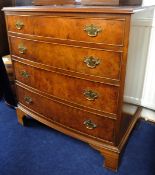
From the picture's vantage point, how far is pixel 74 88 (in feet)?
4.34

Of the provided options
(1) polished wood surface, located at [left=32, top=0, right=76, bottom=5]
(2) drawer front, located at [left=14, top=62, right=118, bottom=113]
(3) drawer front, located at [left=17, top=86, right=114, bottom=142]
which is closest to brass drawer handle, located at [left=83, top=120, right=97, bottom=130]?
(3) drawer front, located at [left=17, top=86, right=114, bottom=142]

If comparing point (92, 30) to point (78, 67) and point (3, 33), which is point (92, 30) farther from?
point (3, 33)

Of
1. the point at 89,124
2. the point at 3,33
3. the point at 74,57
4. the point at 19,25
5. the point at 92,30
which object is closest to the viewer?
the point at 92,30

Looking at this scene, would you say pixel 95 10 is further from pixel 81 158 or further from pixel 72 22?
pixel 81 158

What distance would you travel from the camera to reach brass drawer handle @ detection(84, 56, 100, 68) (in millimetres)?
1156

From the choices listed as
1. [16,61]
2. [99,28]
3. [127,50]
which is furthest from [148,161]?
[16,61]

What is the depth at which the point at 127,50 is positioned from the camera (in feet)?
3.45

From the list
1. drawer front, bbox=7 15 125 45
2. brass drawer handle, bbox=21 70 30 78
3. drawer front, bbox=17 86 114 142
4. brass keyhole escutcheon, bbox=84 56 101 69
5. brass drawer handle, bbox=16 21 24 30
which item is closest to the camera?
drawer front, bbox=7 15 125 45

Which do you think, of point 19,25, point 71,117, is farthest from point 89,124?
point 19,25

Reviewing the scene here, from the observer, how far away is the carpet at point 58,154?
141 cm

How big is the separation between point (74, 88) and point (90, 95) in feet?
0.39

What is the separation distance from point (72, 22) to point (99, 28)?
17 cm

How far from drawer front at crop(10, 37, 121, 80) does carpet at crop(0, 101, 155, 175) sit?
0.64m

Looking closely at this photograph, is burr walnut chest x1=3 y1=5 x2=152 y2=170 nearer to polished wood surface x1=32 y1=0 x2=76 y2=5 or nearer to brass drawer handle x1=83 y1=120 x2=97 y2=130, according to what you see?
brass drawer handle x1=83 y1=120 x2=97 y2=130
